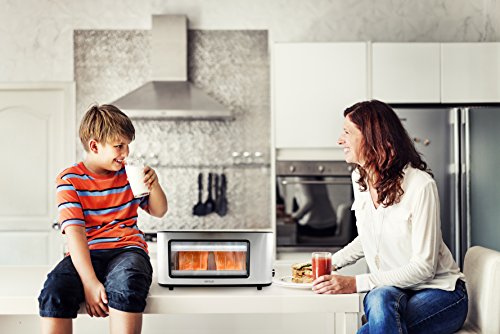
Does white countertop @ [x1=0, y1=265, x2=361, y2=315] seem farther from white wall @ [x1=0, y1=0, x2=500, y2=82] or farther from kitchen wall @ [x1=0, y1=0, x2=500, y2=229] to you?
white wall @ [x1=0, y1=0, x2=500, y2=82]

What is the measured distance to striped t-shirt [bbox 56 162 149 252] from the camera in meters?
2.05

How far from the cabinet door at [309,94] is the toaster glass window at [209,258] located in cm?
224

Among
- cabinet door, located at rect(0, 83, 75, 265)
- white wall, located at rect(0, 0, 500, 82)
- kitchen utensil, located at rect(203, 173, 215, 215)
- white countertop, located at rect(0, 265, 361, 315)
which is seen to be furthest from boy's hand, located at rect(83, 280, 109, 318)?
white wall, located at rect(0, 0, 500, 82)

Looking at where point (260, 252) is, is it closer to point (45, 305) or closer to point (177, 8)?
point (45, 305)

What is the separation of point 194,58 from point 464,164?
198cm

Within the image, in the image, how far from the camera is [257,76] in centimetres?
477

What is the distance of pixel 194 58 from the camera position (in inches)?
187

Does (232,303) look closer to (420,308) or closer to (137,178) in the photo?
(137,178)

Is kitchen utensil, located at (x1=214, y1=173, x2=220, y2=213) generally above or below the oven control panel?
below

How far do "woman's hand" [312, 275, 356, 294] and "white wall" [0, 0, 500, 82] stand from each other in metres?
3.02

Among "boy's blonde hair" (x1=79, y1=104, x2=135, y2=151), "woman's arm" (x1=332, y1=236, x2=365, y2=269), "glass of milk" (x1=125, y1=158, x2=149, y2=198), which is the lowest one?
"woman's arm" (x1=332, y1=236, x2=365, y2=269)

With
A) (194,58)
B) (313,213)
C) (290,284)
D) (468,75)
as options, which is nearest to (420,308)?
(290,284)

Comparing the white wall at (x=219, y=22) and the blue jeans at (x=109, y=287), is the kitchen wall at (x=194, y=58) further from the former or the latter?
the blue jeans at (x=109, y=287)

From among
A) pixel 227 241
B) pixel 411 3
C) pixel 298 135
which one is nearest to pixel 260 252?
pixel 227 241
